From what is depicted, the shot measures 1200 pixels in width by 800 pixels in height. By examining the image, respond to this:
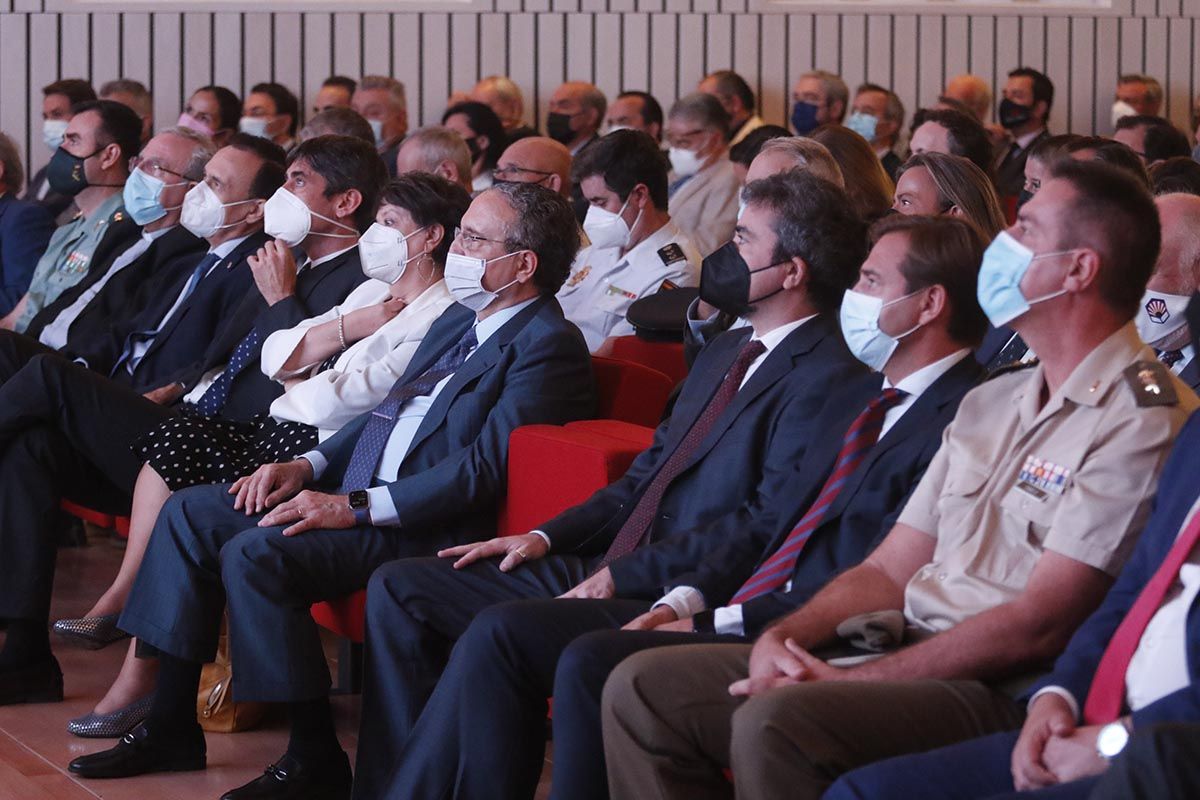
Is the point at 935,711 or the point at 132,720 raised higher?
the point at 935,711

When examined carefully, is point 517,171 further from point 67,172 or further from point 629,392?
point 629,392

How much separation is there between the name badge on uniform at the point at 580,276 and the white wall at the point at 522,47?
4393 mm

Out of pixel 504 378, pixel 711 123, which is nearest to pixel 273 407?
pixel 504 378

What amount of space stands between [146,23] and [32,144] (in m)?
0.90

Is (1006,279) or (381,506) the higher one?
(1006,279)

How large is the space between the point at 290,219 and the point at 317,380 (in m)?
0.85

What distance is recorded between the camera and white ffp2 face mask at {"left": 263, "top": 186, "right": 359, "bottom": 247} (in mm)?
4660

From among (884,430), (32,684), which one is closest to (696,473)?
(884,430)

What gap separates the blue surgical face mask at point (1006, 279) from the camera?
2.39m

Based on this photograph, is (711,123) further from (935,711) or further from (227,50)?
(935,711)

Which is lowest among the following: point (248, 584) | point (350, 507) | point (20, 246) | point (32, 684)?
point (32, 684)

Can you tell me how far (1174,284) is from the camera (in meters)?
3.06

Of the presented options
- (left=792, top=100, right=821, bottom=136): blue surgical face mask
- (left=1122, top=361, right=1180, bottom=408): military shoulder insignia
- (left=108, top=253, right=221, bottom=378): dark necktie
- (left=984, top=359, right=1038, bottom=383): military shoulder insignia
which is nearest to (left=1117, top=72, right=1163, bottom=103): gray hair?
(left=792, top=100, right=821, bottom=136): blue surgical face mask

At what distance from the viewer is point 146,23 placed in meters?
9.36
